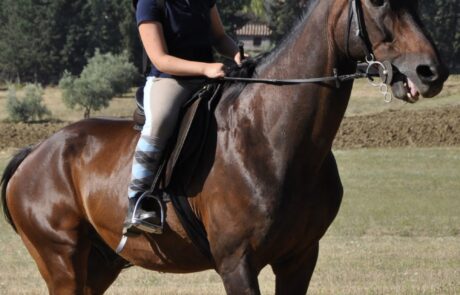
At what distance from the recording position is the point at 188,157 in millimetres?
6527

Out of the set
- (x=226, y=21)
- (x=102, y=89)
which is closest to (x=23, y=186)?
(x=102, y=89)

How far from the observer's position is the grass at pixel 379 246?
1115cm

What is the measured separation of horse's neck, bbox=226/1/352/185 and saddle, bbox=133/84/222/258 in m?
0.34

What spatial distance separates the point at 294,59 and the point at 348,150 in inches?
924

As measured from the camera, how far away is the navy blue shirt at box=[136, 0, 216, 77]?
6.56 m

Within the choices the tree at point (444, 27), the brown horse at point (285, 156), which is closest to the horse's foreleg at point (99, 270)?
the brown horse at point (285, 156)

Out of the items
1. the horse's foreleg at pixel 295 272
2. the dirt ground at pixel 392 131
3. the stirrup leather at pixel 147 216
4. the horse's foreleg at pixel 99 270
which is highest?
the stirrup leather at pixel 147 216

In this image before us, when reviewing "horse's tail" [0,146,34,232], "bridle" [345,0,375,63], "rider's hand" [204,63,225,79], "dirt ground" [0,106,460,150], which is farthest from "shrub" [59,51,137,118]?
"bridle" [345,0,375,63]

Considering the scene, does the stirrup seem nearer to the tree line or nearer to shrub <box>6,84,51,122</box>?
shrub <box>6,84,51,122</box>

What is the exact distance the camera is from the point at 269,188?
616cm

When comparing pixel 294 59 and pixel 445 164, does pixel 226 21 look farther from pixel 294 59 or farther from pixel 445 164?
pixel 294 59

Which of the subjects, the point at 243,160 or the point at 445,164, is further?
the point at 445,164

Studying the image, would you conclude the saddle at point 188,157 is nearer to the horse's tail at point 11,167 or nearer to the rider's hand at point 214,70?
the rider's hand at point 214,70

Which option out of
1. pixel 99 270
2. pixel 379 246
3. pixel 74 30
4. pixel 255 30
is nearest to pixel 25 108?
pixel 74 30
